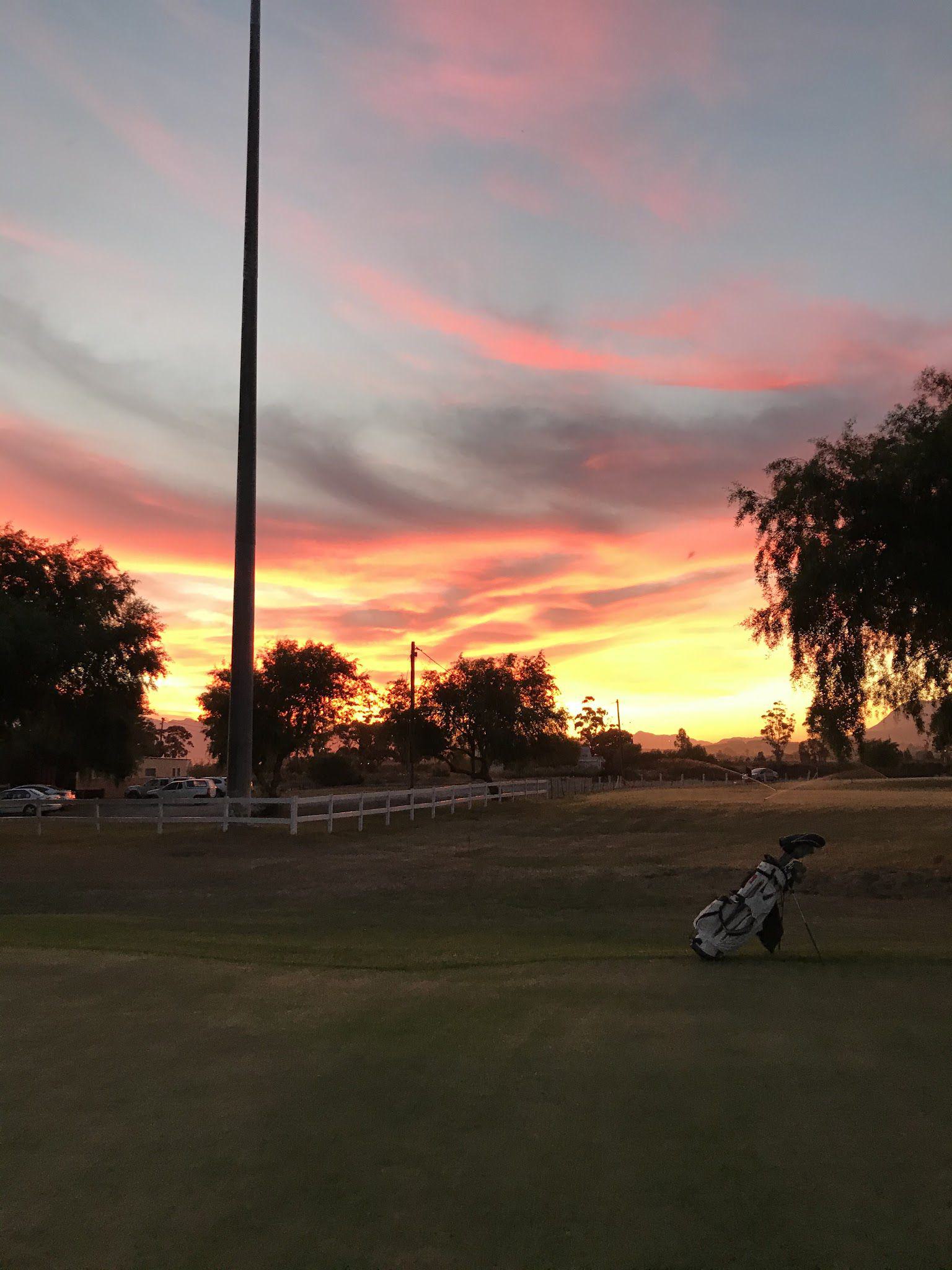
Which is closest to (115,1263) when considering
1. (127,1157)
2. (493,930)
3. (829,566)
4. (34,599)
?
(127,1157)

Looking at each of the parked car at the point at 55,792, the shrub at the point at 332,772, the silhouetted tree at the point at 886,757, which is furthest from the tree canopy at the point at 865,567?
the silhouetted tree at the point at 886,757

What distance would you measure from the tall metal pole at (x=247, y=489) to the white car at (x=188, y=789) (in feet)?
92.6

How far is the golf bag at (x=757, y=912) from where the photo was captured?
9109 mm

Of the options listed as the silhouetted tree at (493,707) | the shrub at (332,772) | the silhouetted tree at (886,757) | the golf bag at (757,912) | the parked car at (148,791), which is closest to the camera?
the golf bag at (757,912)

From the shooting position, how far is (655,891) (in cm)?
1948

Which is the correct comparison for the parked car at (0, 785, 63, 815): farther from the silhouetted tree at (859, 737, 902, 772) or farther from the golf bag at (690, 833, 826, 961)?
the silhouetted tree at (859, 737, 902, 772)

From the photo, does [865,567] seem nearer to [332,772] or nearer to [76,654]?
[76,654]

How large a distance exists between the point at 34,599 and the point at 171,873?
13659 millimetres

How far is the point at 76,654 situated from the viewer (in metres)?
31.4

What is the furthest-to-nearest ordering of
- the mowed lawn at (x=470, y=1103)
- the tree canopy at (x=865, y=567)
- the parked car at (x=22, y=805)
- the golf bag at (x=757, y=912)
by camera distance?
1. the parked car at (x=22, y=805)
2. the tree canopy at (x=865, y=567)
3. the golf bag at (x=757, y=912)
4. the mowed lawn at (x=470, y=1103)

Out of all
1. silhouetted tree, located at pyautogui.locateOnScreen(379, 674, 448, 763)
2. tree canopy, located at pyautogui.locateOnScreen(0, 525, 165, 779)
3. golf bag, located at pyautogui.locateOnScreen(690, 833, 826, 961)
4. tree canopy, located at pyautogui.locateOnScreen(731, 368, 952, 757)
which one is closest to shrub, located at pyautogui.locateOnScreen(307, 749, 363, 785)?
silhouetted tree, located at pyautogui.locateOnScreen(379, 674, 448, 763)

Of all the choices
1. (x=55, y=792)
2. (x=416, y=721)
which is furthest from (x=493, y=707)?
(x=55, y=792)

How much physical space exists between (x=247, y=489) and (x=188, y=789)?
3425 centimetres

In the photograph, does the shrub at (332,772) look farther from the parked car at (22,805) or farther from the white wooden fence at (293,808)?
the parked car at (22,805)
